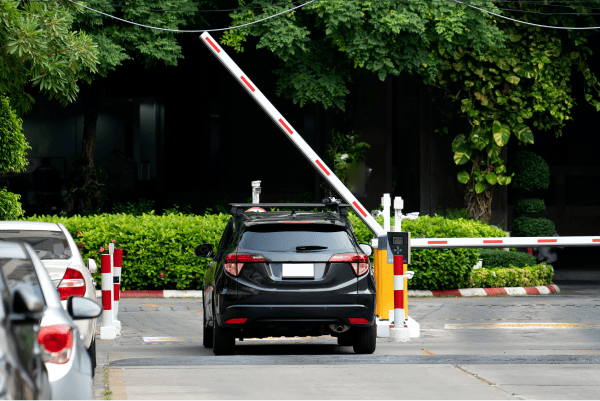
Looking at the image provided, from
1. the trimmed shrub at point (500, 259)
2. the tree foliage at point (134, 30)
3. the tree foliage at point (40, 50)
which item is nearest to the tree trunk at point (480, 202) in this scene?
the trimmed shrub at point (500, 259)

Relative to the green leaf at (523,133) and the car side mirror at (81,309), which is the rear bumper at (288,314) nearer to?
the car side mirror at (81,309)

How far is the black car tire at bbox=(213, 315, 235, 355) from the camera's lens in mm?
9414

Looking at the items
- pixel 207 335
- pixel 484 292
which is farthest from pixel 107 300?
pixel 484 292

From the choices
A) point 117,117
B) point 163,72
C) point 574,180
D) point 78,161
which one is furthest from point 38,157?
point 574,180

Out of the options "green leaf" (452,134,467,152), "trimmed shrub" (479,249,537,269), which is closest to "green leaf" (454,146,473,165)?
"green leaf" (452,134,467,152)

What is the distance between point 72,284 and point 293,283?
7.36 ft

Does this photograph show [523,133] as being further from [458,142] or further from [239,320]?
[239,320]

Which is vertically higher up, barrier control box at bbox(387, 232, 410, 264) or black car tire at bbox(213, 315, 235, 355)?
barrier control box at bbox(387, 232, 410, 264)

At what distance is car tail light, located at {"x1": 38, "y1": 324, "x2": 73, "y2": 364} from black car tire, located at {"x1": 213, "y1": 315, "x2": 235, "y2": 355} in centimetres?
473

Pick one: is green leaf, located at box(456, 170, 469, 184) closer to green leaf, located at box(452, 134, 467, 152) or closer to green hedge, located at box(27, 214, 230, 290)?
green leaf, located at box(452, 134, 467, 152)

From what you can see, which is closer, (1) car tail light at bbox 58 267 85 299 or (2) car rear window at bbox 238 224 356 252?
(1) car tail light at bbox 58 267 85 299

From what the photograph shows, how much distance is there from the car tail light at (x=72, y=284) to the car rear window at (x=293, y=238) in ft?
5.94

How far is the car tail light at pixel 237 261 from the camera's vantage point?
9156 millimetres

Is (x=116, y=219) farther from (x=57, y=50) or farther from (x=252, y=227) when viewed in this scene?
(x=252, y=227)
